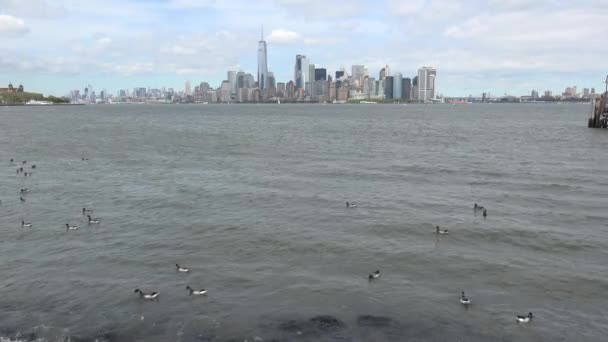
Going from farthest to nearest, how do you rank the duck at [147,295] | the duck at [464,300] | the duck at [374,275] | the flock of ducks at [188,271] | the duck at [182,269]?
the duck at [182,269]
the duck at [374,275]
the duck at [147,295]
the duck at [464,300]
the flock of ducks at [188,271]

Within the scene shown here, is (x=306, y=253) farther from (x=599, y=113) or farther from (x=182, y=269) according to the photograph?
(x=599, y=113)

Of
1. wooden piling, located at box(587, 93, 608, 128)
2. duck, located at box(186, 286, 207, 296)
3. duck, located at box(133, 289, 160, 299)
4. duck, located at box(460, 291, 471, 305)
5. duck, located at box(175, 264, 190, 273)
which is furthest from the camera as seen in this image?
wooden piling, located at box(587, 93, 608, 128)

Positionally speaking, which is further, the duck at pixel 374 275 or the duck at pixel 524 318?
the duck at pixel 374 275

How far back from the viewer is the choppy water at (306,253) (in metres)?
20.7

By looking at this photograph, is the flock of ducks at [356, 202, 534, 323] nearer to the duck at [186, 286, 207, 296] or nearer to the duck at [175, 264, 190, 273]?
the duck at [186, 286, 207, 296]

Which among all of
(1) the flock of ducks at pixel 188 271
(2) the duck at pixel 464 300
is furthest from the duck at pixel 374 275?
(2) the duck at pixel 464 300

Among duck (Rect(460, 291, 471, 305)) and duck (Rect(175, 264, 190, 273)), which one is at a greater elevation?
duck (Rect(175, 264, 190, 273))

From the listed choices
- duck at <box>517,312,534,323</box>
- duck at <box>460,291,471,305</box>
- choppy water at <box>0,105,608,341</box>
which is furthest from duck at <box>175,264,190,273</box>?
duck at <box>517,312,534,323</box>

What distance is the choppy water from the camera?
20656 mm

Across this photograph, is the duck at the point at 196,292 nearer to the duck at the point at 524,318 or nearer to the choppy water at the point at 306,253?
the choppy water at the point at 306,253

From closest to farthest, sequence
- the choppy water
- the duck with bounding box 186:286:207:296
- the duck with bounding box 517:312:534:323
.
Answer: the choppy water, the duck with bounding box 517:312:534:323, the duck with bounding box 186:286:207:296

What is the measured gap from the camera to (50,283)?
24.6 meters

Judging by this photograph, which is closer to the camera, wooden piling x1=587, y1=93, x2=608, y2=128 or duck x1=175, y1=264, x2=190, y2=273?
duck x1=175, y1=264, x2=190, y2=273

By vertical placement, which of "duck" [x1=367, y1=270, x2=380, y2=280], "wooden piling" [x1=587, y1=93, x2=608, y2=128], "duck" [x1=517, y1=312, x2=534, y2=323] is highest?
"wooden piling" [x1=587, y1=93, x2=608, y2=128]
